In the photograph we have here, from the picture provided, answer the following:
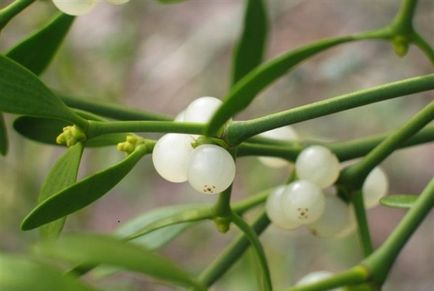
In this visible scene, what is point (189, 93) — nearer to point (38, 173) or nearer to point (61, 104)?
point (38, 173)

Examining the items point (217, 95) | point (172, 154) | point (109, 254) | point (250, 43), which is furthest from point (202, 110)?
point (217, 95)

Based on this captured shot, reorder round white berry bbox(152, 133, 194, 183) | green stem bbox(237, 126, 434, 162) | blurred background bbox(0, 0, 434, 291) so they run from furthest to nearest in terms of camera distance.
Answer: blurred background bbox(0, 0, 434, 291), green stem bbox(237, 126, 434, 162), round white berry bbox(152, 133, 194, 183)

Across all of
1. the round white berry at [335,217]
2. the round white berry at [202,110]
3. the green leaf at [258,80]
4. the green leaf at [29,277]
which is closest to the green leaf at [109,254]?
the green leaf at [29,277]

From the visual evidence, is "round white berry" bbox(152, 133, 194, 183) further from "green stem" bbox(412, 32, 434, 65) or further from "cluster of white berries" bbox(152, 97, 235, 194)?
"green stem" bbox(412, 32, 434, 65)

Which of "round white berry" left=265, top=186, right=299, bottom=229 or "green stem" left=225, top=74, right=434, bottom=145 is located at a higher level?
"green stem" left=225, top=74, right=434, bottom=145

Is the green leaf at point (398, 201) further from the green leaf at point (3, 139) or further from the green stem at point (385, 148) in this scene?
the green leaf at point (3, 139)

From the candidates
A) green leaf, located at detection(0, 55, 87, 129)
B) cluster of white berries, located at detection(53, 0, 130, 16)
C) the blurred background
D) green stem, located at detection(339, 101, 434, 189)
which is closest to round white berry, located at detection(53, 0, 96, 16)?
cluster of white berries, located at detection(53, 0, 130, 16)

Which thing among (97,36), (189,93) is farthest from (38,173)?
(189,93)
